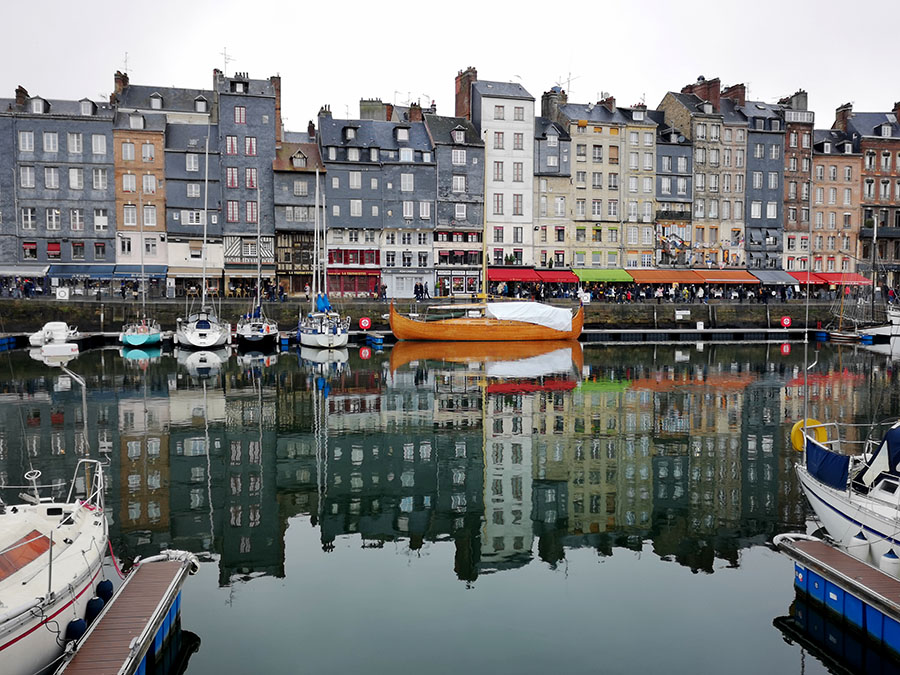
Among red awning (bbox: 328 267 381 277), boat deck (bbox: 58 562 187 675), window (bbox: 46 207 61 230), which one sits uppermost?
window (bbox: 46 207 61 230)

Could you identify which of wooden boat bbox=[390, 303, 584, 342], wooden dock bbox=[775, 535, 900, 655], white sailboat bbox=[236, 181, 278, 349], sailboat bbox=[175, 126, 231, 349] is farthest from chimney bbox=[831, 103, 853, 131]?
wooden dock bbox=[775, 535, 900, 655]

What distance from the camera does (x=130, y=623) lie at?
9.56m

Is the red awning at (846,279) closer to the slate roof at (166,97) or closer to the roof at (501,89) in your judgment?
the roof at (501,89)

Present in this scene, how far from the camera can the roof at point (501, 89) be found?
66.4m

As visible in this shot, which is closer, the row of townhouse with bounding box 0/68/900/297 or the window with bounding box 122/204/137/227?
the row of townhouse with bounding box 0/68/900/297

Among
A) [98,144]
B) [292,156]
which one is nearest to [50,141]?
[98,144]

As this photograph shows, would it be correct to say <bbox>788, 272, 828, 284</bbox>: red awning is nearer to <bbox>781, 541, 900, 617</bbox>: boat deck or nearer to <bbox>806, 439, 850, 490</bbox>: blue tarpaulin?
<bbox>806, 439, 850, 490</bbox>: blue tarpaulin

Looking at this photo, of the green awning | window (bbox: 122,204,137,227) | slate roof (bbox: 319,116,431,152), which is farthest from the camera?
the green awning

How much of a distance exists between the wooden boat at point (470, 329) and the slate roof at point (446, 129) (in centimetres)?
1846

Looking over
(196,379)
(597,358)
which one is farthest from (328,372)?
(597,358)

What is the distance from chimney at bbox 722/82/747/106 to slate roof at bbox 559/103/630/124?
11340 mm

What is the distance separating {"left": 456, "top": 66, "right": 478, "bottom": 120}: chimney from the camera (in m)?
68.8

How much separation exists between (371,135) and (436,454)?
155 ft

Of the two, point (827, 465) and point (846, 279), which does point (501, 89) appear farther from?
point (827, 465)
